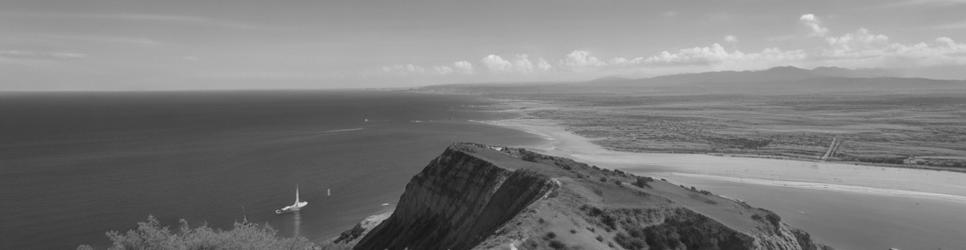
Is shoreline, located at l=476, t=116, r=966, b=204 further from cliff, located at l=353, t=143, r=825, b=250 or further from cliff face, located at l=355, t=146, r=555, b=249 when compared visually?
cliff face, located at l=355, t=146, r=555, b=249

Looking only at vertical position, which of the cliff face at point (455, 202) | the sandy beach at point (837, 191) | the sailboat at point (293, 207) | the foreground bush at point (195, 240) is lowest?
the sandy beach at point (837, 191)

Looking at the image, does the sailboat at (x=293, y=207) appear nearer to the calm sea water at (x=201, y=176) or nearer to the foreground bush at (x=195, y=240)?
the calm sea water at (x=201, y=176)

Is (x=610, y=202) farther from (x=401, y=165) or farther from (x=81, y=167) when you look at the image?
(x=81, y=167)

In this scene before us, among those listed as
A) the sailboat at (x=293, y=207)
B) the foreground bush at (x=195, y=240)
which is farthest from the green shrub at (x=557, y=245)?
the sailboat at (x=293, y=207)

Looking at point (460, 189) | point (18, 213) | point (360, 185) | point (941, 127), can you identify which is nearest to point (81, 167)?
point (18, 213)

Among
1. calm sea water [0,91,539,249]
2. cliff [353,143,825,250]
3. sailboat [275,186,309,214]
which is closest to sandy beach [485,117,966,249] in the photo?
cliff [353,143,825,250]
